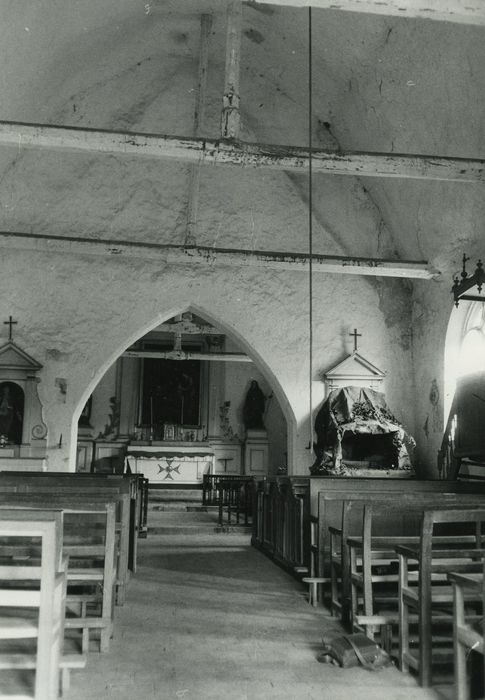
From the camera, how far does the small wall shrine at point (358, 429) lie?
386 inches

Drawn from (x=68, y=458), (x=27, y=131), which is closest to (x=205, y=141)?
(x=27, y=131)

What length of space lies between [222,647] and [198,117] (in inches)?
313

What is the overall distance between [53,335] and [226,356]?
438cm

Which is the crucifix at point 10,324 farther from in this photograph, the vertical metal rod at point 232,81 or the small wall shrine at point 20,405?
the vertical metal rod at point 232,81

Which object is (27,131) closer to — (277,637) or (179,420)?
(277,637)

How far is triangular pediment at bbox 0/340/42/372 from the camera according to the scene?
10.1 m

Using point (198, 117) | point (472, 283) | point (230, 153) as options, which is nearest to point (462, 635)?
point (230, 153)

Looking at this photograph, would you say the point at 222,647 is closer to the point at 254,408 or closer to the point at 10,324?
the point at 10,324

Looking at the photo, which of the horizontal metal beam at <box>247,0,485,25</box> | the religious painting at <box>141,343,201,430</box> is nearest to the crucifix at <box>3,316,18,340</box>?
the religious painting at <box>141,343,201,430</box>

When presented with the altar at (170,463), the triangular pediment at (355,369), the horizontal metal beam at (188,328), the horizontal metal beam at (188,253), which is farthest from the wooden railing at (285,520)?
the altar at (170,463)

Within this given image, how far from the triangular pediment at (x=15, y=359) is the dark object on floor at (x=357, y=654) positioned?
7.39 metres

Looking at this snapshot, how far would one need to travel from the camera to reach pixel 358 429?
388 inches

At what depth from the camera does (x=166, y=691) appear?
325 cm

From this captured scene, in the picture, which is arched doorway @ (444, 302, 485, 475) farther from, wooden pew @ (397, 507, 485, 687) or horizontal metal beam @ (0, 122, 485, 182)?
wooden pew @ (397, 507, 485, 687)
